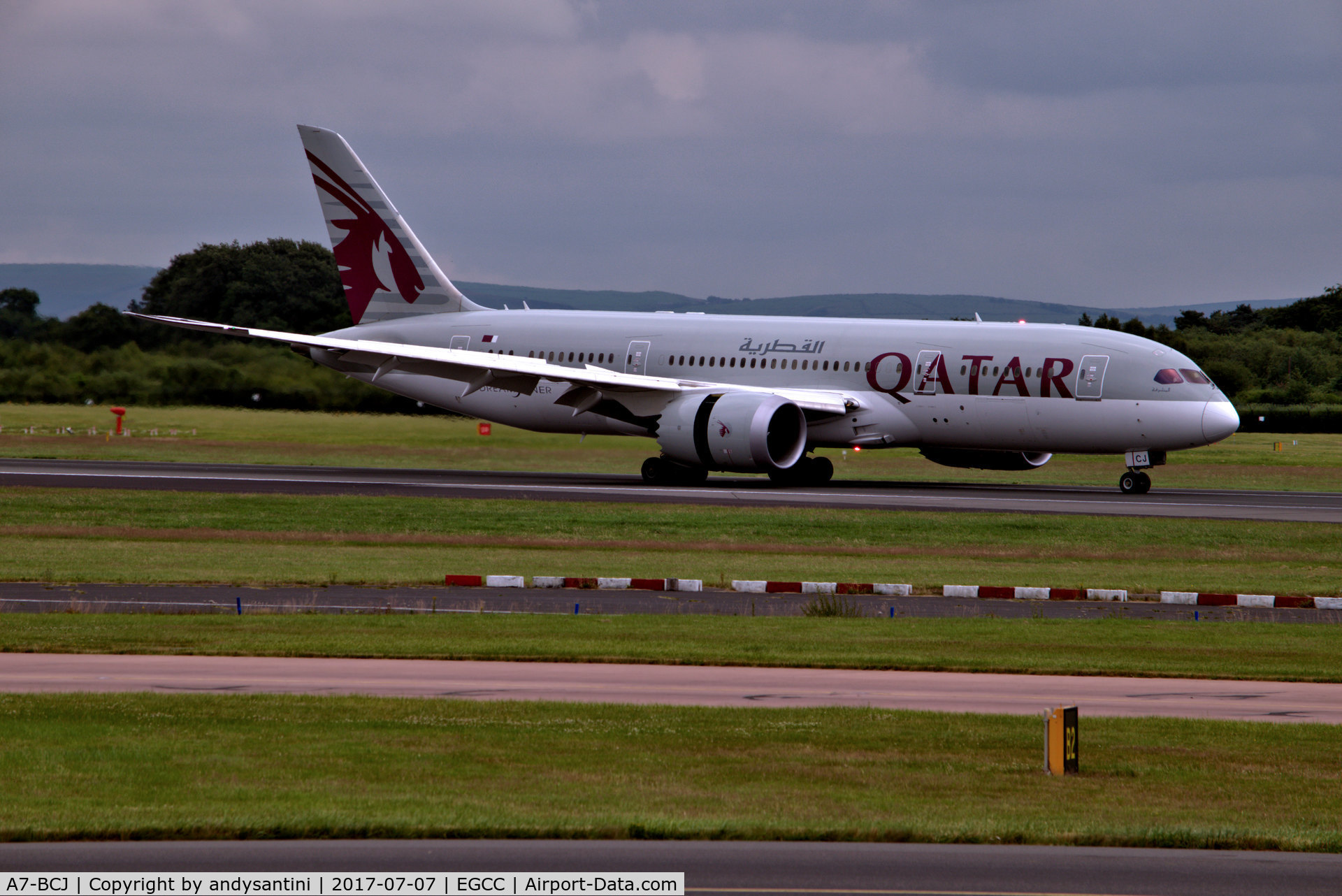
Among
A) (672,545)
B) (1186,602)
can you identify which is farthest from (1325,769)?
(672,545)

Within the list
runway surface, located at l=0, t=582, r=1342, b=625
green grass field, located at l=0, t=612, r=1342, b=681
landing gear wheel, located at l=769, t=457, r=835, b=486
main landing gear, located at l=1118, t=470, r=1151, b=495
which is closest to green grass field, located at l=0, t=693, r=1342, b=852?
green grass field, located at l=0, t=612, r=1342, b=681

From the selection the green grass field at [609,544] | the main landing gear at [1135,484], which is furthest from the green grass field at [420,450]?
the green grass field at [609,544]

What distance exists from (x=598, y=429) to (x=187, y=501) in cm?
1415

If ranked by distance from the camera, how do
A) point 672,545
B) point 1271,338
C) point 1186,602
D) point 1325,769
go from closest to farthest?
point 1325,769 < point 1186,602 < point 672,545 < point 1271,338

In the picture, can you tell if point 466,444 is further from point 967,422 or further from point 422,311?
point 967,422

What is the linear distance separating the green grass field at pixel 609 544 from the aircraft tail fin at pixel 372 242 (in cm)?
1516

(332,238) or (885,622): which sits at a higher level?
(332,238)

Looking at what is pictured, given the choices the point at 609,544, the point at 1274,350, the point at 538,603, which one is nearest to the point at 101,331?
the point at 609,544

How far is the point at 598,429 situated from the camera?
48.5 metres

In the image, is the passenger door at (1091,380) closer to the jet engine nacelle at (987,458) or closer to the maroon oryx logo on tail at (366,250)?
the jet engine nacelle at (987,458)

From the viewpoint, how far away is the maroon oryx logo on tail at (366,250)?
52906 mm

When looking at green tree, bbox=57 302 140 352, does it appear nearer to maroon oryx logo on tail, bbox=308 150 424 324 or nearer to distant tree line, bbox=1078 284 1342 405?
maroon oryx logo on tail, bbox=308 150 424 324

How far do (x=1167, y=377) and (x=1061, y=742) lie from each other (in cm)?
2999

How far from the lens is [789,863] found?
10281mm
